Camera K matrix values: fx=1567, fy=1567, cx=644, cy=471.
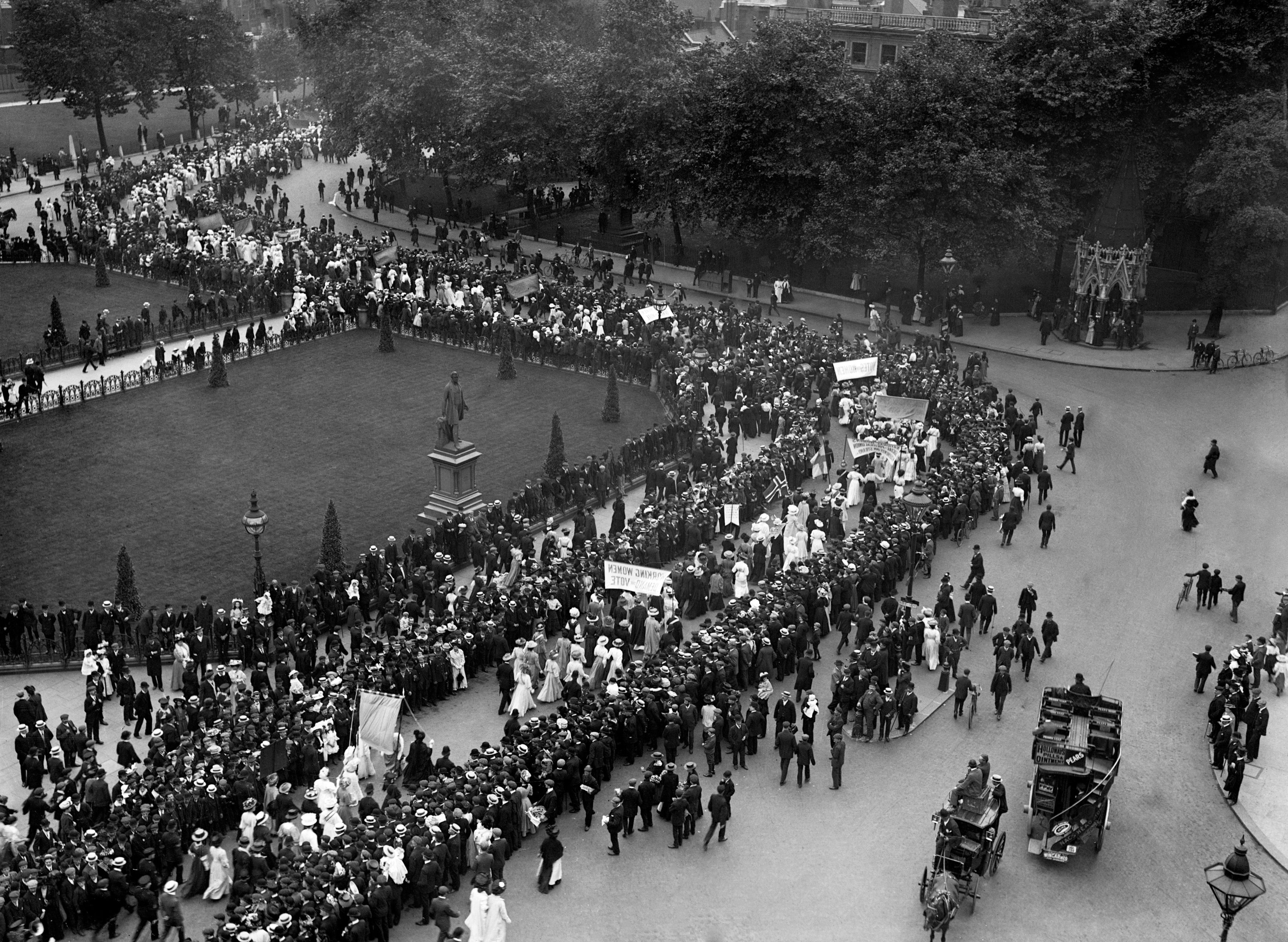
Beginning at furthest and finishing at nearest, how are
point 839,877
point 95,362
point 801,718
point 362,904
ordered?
point 95,362 < point 801,718 < point 839,877 < point 362,904

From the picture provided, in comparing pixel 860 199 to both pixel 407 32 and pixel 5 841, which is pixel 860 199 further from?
pixel 5 841

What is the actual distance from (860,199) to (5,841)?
144 feet

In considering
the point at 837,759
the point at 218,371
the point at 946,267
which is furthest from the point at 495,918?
the point at 946,267

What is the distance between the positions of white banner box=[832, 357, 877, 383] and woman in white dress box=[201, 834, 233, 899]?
98.9 feet

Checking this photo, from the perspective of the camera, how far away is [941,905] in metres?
25.8

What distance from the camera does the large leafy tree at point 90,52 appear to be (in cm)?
8956

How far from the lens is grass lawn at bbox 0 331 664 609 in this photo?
40938 millimetres

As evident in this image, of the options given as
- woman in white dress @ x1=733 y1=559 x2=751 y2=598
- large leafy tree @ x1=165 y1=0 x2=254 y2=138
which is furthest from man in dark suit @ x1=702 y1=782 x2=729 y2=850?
large leafy tree @ x1=165 y1=0 x2=254 y2=138

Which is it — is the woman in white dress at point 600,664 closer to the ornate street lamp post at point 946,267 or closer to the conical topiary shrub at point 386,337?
the conical topiary shrub at point 386,337

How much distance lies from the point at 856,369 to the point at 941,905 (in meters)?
28.4

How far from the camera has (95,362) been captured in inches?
2259

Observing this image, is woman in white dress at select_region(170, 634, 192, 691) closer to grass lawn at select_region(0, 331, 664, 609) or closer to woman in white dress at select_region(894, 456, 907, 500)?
grass lawn at select_region(0, 331, 664, 609)

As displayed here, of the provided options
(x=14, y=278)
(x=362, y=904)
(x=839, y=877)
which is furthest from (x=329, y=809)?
(x=14, y=278)

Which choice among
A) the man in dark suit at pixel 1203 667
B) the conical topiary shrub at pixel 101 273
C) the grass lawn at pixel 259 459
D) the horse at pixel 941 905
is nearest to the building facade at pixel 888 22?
the grass lawn at pixel 259 459
